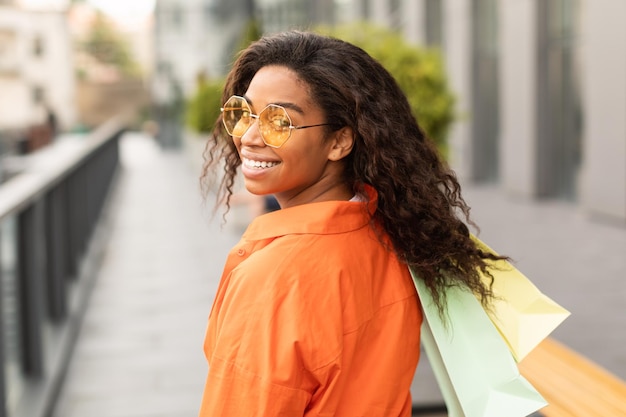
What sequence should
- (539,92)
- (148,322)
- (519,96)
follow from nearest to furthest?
(148,322)
(539,92)
(519,96)

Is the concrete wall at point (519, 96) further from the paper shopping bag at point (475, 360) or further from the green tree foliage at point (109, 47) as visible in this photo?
the green tree foliage at point (109, 47)

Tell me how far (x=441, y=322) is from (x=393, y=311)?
0.52 feet

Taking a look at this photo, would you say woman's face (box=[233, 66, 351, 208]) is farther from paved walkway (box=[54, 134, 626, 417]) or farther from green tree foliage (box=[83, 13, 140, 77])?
green tree foliage (box=[83, 13, 140, 77])

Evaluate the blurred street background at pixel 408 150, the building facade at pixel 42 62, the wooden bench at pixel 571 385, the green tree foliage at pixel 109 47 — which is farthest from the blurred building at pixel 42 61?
the wooden bench at pixel 571 385

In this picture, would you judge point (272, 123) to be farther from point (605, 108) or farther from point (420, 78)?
point (605, 108)

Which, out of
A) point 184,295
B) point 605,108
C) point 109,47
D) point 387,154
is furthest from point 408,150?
point 109,47

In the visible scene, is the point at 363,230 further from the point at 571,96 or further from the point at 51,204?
the point at 571,96

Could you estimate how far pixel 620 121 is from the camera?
11.1 metres

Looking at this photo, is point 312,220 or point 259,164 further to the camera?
point 259,164

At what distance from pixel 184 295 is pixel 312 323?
6882mm

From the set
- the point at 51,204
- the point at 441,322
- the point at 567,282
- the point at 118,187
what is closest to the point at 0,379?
the point at 441,322

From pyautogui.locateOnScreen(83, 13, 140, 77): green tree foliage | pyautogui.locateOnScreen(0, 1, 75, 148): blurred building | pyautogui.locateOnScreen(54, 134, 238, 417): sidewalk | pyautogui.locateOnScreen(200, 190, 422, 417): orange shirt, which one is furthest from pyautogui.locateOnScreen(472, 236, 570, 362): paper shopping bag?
pyautogui.locateOnScreen(83, 13, 140, 77): green tree foliage

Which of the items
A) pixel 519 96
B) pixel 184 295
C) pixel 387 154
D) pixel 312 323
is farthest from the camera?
pixel 519 96

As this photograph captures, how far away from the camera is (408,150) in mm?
1852
